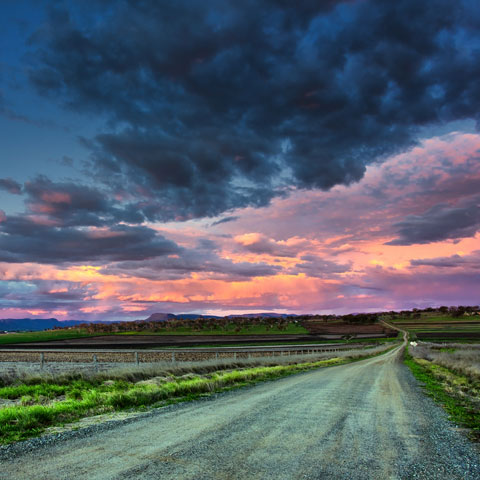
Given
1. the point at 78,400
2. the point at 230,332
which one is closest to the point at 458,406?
the point at 78,400

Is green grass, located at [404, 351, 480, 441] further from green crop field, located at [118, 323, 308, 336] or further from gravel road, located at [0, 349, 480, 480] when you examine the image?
green crop field, located at [118, 323, 308, 336]

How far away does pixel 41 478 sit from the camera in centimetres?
603

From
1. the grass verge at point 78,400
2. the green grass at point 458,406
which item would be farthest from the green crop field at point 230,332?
the green grass at point 458,406

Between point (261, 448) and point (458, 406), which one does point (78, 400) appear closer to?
point (261, 448)

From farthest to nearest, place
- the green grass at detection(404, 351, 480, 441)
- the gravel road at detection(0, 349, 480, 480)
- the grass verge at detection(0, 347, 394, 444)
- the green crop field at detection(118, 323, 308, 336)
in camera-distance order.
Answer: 1. the green crop field at detection(118, 323, 308, 336)
2. the green grass at detection(404, 351, 480, 441)
3. the grass verge at detection(0, 347, 394, 444)
4. the gravel road at detection(0, 349, 480, 480)

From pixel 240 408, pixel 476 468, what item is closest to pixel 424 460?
pixel 476 468

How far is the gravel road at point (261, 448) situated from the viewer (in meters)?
6.36

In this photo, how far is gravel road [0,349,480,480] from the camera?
6359mm

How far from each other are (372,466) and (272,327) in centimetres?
16846

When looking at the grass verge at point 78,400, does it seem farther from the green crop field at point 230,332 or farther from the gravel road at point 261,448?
the green crop field at point 230,332

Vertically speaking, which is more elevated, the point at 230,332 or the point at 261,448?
the point at 261,448

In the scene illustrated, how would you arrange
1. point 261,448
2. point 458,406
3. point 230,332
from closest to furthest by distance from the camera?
point 261,448 → point 458,406 → point 230,332

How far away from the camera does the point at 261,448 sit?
7672mm

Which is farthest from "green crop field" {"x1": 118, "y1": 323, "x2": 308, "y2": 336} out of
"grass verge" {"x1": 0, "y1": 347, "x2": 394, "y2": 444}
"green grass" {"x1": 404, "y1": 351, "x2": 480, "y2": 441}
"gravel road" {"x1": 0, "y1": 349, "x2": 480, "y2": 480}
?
"gravel road" {"x1": 0, "y1": 349, "x2": 480, "y2": 480}
